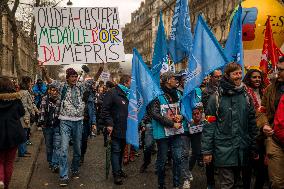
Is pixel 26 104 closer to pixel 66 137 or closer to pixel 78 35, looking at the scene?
pixel 78 35

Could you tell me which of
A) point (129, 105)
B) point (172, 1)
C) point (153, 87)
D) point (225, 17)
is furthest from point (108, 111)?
point (172, 1)

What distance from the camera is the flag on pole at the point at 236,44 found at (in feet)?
23.6

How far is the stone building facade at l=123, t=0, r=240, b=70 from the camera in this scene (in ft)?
134

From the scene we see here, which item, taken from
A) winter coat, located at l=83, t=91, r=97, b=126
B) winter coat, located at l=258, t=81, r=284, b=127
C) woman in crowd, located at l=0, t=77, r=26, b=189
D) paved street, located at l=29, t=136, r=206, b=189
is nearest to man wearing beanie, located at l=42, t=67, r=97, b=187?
winter coat, located at l=83, t=91, r=97, b=126

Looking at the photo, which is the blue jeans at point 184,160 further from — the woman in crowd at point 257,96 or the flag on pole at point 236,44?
the flag on pole at point 236,44

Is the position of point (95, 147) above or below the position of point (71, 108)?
below

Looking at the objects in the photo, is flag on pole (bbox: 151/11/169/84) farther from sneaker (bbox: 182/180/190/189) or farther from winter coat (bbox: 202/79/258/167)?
winter coat (bbox: 202/79/258/167)

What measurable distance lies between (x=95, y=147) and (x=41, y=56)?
4598 mm

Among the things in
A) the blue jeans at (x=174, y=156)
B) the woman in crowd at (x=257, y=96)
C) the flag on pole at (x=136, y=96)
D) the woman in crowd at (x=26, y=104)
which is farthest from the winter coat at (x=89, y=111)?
the woman in crowd at (x=257, y=96)

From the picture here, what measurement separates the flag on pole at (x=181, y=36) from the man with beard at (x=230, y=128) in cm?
339

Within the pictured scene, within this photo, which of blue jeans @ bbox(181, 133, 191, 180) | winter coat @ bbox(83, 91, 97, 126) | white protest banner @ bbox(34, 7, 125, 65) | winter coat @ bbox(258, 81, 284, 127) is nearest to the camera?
winter coat @ bbox(258, 81, 284, 127)

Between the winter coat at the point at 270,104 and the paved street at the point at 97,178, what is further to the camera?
the paved street at the point at 97,178

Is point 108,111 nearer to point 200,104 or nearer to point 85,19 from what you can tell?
point 200,104

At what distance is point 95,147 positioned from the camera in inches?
488
